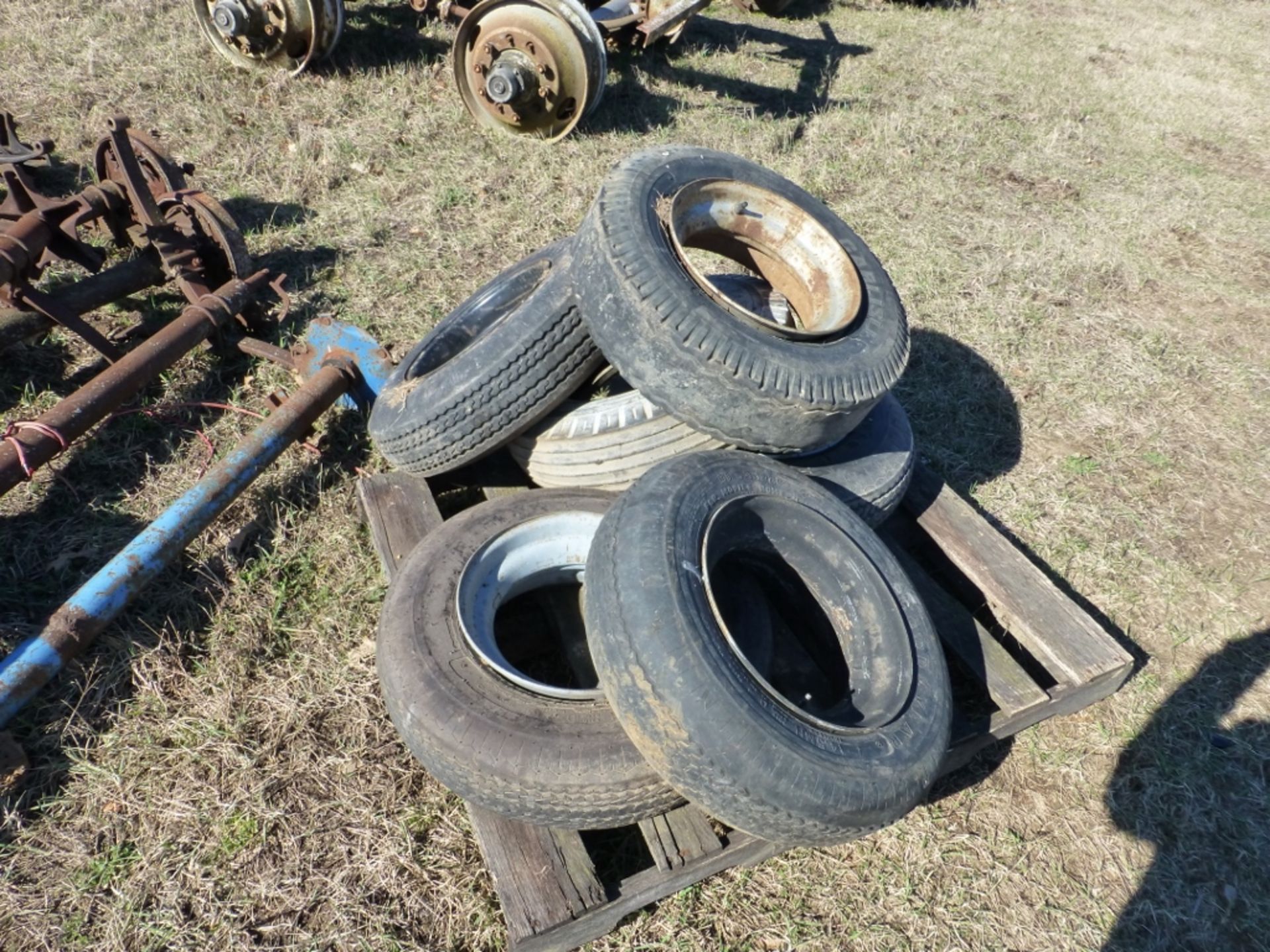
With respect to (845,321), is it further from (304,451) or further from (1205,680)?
Answer: (304,451)

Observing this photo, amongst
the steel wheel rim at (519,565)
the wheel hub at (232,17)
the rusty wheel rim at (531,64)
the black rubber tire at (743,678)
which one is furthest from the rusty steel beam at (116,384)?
the wheel hub at (232,17)

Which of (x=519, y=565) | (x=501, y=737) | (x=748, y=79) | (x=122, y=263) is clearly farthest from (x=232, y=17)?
(x=501, y=737)

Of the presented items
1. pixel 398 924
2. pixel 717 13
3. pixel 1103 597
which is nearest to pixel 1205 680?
pixel 1103 597

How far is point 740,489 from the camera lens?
7.57 ft

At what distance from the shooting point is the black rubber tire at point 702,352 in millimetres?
2311

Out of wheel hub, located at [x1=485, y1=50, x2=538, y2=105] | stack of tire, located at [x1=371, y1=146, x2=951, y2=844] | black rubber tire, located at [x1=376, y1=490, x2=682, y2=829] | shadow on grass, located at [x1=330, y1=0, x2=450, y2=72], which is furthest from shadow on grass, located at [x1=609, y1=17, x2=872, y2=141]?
black rubber tire, located at [x1=376, y1=490, x2=682, y2=829]

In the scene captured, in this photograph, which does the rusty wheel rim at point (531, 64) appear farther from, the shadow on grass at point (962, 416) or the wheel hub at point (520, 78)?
the shadow on grass at point (962, 416)

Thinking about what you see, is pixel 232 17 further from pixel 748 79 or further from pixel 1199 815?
pixel 1199 815

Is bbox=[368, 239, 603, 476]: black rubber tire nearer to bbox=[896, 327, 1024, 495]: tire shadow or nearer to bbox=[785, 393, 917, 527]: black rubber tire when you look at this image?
bbox=[785, 393, 917, 527]: black rubber tire

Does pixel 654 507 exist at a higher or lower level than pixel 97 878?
higher

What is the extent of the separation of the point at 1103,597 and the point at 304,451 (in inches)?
137

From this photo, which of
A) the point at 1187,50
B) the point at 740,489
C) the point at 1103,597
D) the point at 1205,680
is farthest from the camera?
the point at 1187,50

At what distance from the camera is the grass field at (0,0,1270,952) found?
2225 mm

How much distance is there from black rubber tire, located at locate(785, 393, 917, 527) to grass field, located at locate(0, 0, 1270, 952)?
2.96 ft
